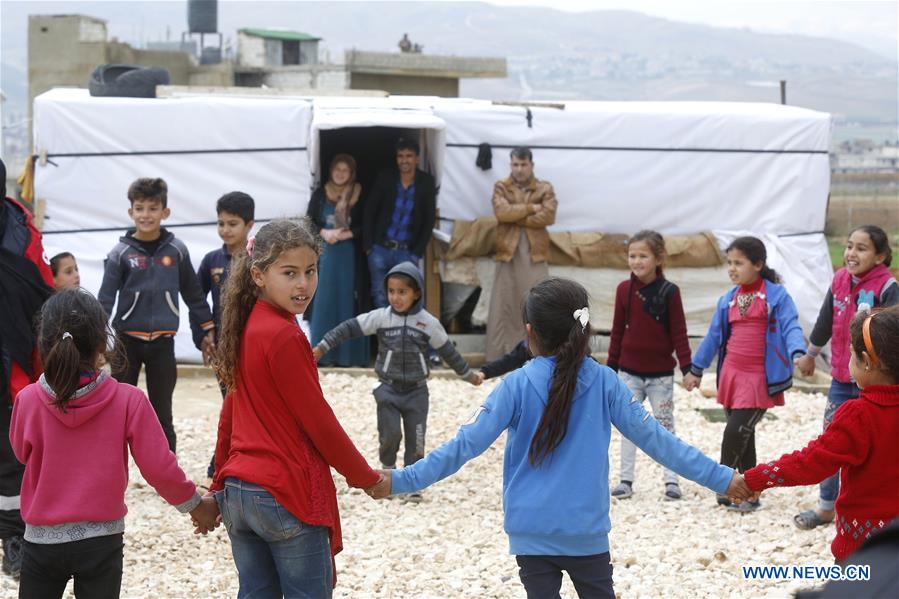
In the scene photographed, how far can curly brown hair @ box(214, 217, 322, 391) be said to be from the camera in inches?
111

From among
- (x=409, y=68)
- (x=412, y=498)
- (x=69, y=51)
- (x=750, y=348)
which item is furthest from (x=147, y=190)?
(x=69, y=51)

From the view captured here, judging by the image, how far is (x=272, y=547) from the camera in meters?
2.78

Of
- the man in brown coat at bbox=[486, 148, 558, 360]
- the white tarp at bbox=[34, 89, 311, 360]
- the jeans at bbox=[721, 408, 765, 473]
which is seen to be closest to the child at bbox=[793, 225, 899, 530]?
the jeans at bbox=[721, 408, 765, 473]

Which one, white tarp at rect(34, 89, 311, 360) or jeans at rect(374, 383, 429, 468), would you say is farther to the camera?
white tarp at rect(34, 89, 311, 360)

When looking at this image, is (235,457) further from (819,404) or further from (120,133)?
(120,133)

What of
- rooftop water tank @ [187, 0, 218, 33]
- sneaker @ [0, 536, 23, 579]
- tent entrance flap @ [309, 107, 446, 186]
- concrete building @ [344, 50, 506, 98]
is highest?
rooftop water tank @ [187, 0, 218, 33]

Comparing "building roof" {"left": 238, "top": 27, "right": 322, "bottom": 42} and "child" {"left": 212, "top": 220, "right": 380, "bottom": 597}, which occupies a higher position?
"building roof" {"left": 238, "top": 27, "right": 322, "bottom": 42}

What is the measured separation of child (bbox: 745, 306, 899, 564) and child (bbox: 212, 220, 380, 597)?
1.24 m

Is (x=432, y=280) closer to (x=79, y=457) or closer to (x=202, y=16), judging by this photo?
(x=79, y=457)

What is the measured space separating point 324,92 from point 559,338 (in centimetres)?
785

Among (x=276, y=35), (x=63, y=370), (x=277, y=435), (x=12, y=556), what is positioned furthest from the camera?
(x=276, y=35)

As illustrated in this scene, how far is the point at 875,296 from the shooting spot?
15.8 feet

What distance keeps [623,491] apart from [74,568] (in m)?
3.06

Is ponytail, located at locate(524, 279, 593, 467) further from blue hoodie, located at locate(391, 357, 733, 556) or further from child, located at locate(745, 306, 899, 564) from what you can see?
child, located at locate(745, 306, 899, 564)
